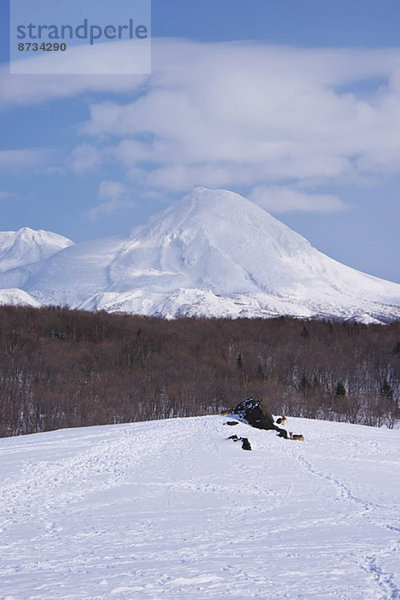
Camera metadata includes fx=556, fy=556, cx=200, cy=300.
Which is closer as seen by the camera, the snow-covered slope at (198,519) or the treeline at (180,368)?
the snow-covered slope at (198,519)

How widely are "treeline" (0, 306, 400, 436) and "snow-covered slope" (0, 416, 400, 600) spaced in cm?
3873

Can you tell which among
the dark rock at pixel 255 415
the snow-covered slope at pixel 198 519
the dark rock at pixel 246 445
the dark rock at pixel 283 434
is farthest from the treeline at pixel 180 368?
the snow-covered slope at pixel 198 519

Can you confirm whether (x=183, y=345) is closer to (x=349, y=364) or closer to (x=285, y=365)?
(x=285, y=365)

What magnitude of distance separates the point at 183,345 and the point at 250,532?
8271 cm

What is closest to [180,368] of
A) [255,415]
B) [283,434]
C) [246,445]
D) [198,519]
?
[255,415]

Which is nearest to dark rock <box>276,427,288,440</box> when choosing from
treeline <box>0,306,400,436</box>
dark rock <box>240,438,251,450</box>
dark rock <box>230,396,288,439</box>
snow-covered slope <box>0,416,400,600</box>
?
dark rock <box>230,396,288,439</box>

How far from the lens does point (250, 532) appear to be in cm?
1162

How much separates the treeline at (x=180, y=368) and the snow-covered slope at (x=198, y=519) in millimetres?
38734

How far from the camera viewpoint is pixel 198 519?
12.9 metres

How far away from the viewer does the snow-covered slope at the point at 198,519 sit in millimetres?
8398

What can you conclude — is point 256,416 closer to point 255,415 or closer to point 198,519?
point 255,415

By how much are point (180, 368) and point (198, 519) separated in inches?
2632

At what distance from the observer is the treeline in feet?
211

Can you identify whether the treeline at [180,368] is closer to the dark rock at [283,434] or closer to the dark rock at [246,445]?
the dark rock at [283,434]
